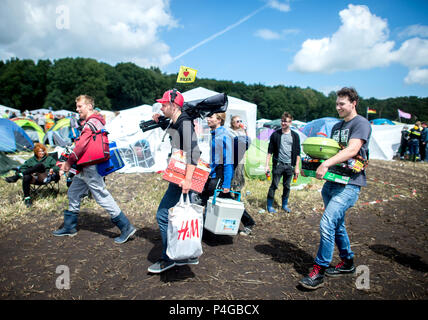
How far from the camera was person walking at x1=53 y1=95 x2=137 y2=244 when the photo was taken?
367 centimetres

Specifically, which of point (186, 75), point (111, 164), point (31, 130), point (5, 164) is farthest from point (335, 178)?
point (31, 130)

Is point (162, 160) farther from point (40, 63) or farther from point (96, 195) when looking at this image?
point (40, 63)

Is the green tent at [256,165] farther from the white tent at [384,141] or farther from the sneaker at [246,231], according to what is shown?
the white tent at [384,141]

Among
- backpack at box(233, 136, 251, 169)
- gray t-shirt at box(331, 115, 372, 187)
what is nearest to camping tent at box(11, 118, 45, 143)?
backpack at box(233, 136, 251, 169)

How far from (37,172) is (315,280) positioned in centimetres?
606

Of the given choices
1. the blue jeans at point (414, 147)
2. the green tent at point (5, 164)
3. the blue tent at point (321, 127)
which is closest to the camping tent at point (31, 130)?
the green tent at point (5, 164)

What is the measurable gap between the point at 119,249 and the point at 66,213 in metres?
1.13

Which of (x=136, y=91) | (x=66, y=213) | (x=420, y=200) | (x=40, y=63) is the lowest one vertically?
(x=420, y=200)

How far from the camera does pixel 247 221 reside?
4461mm

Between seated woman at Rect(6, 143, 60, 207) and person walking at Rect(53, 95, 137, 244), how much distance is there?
2.13 m

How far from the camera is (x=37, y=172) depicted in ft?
19.0

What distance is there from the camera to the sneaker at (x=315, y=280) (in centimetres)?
283
